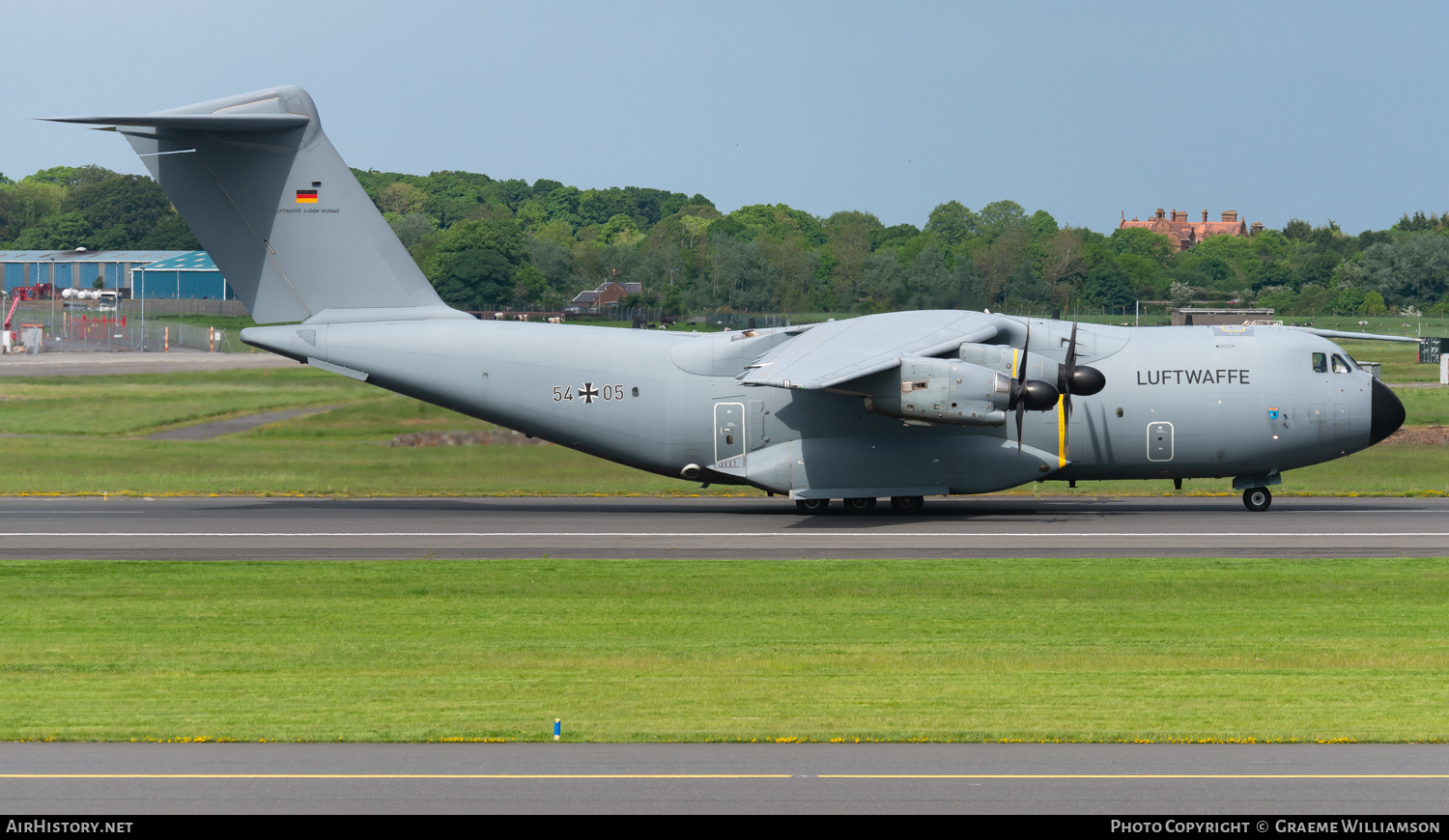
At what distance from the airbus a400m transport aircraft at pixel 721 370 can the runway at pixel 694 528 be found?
4.08 feet

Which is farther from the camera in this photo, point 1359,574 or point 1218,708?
point 1359,574

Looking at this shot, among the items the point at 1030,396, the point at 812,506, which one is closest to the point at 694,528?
the point at 812,506

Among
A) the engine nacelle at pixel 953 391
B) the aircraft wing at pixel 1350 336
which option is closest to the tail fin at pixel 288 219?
the engine nacelle at pixel 953 391

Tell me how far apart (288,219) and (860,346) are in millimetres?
13009

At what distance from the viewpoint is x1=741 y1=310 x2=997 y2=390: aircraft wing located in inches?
985

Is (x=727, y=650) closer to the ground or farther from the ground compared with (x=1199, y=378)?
closer to the ground

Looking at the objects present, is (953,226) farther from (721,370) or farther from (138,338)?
(138,338)

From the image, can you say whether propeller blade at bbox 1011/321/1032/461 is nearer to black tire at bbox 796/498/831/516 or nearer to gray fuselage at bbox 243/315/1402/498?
gray fuselage at bbox 243/315/1402/498

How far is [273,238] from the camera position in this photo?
1136 inches

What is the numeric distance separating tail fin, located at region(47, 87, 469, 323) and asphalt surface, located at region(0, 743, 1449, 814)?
19.1m

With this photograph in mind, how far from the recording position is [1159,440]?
2775cm

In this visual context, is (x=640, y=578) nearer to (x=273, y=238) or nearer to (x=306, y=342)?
(x=306, y=342)
